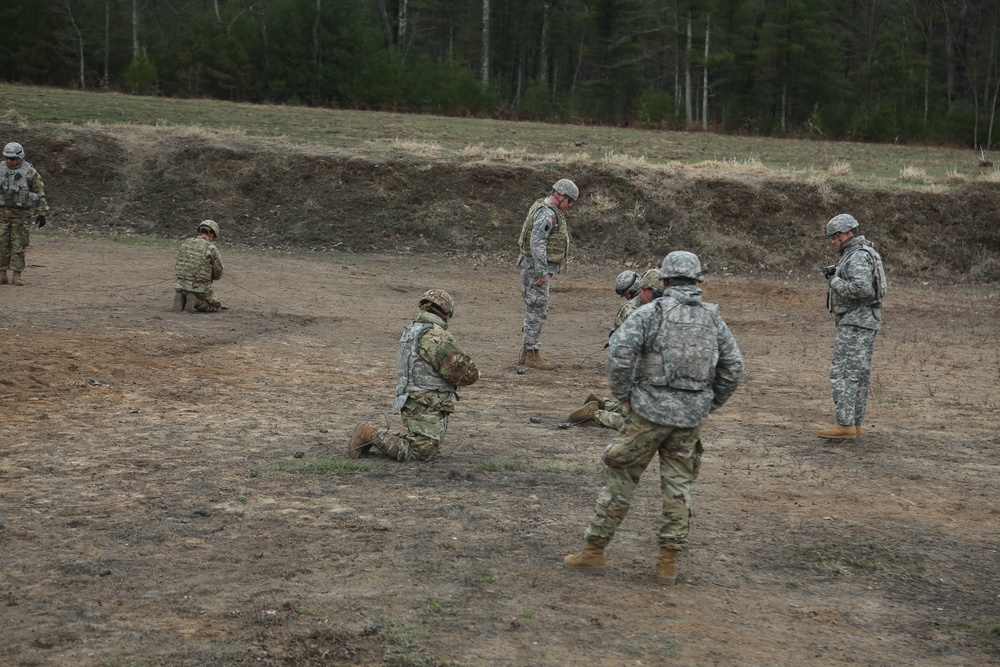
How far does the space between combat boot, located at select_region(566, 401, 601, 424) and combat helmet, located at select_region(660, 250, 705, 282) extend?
14.0 feet

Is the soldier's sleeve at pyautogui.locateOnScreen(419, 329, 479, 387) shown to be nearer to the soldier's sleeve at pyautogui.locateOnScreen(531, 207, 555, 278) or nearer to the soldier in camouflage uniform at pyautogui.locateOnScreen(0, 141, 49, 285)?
the soldier's sleeve at pyautogui.locateOnScreen(531, 207, 555, 278)

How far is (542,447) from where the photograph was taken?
10016 mm

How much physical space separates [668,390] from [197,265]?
1046cm

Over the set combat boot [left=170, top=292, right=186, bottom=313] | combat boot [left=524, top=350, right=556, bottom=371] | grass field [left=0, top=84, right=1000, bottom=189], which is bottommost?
combat boot [left=524, top=350, right=556, bottom=371]

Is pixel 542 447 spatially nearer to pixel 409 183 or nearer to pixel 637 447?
pixel 637 447

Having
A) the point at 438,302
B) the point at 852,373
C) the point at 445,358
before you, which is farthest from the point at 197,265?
the point at 852,373

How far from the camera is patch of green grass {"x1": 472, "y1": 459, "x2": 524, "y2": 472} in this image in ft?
29.7

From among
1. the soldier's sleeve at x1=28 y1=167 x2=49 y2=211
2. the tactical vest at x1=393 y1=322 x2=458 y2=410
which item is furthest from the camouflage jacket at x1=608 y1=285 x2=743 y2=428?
the soldier's sleeve at x1=28 y1=167 x2=49 y2=211

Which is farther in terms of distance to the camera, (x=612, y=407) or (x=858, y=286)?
(x=612, y=407)

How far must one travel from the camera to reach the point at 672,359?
6488 mm

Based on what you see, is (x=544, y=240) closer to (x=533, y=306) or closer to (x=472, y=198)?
(x=533, y=306)

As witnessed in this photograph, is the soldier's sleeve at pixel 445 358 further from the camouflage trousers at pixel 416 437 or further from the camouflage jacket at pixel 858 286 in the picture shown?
the camouflage jacket at pixel 858 286

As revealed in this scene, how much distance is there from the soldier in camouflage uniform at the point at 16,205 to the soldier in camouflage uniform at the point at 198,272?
2.28 metres

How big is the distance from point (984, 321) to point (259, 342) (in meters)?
12.5
